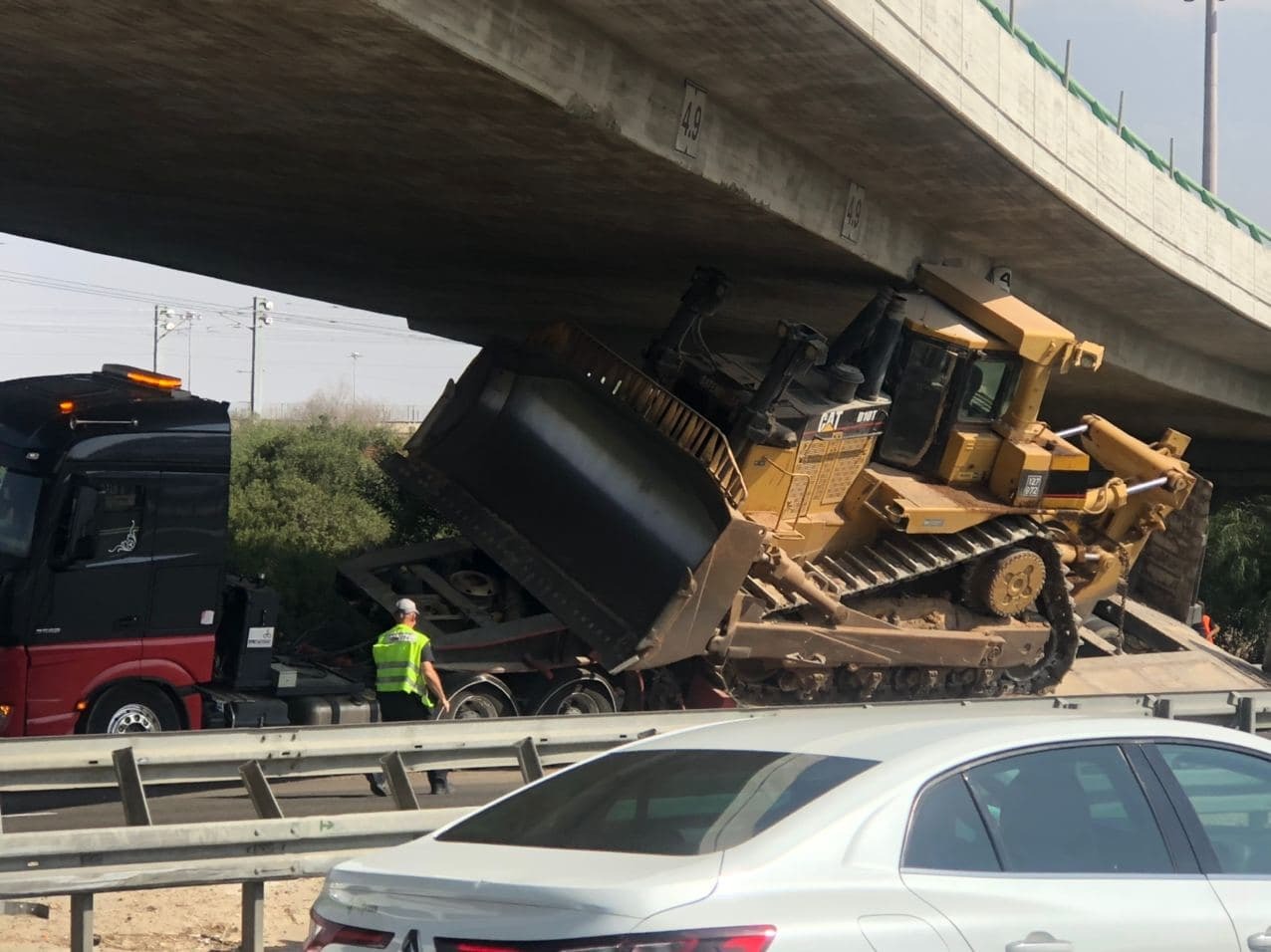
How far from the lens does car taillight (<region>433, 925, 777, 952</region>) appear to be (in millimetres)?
3410

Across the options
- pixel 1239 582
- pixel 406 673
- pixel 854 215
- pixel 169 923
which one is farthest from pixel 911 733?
pixel 1239 582

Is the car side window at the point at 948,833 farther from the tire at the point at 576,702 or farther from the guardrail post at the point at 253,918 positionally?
the tire at the point at 576,702

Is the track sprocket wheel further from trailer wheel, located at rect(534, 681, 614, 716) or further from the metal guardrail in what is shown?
the metal guardrail

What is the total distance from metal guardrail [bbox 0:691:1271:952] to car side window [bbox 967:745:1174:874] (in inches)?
18.7

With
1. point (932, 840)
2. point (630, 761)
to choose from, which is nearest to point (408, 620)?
point (630, 761)

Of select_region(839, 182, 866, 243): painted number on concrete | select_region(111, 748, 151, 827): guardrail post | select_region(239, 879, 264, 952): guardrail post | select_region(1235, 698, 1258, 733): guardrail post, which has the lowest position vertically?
select_region(239, 879, 264, 952): guardrail post

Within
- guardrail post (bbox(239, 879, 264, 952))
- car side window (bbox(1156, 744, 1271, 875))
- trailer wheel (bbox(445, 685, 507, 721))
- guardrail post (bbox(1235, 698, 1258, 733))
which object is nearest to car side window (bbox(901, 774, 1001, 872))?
car side window (bbox(1156, 744, 1271, 875))

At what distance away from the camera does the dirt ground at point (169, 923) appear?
705 cm

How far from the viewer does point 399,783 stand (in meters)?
7.27

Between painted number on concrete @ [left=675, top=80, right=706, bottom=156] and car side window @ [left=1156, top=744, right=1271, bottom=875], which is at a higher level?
painted number on concrete @ [left=675, top=80, right=706, bottom=156]

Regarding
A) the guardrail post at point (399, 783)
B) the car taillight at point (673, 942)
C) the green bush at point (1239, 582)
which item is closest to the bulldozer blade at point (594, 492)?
the guardrail post at point (399, 783)

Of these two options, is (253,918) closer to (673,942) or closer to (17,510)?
(673,942)

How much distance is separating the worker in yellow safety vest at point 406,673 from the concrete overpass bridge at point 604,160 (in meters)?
3.95

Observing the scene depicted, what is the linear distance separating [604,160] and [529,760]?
6.90 meters
